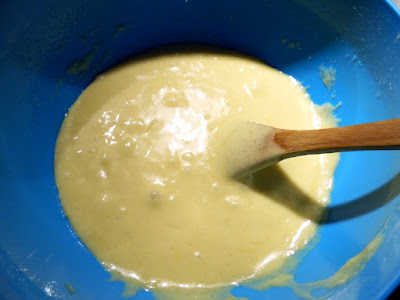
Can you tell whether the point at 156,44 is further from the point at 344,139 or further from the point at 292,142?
the point at 344,139

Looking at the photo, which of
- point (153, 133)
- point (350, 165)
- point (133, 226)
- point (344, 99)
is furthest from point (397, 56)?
point (133, 226)

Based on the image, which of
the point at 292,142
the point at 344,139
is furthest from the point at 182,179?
the point at 344,139

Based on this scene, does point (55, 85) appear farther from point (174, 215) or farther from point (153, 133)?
point (174, 215)

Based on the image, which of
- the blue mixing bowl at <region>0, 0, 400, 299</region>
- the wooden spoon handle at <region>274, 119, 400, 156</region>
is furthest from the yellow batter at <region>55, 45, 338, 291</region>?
the wooden spoon handle at <region>274, 119, 400, 156</region>

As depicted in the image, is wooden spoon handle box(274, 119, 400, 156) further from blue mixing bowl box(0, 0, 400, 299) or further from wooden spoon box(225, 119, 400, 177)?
blue mixing bowl box(0, 0, 400, 299)

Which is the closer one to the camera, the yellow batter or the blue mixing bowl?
the blue mixing bowl

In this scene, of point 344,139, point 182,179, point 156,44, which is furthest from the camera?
point 156,44
